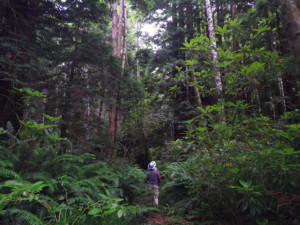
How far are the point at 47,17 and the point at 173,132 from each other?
9.05 m

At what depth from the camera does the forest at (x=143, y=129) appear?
125 inches

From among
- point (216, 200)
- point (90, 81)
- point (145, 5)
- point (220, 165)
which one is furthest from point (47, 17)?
point (216, 200)

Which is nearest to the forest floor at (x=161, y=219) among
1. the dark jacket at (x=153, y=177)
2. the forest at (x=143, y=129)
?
the forest at (x=143, y=129)

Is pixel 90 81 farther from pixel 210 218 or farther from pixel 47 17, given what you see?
pixel 210 218

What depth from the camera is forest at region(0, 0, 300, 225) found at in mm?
3186

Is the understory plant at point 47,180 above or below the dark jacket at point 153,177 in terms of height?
above

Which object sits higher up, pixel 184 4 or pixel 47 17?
pixel 184 4

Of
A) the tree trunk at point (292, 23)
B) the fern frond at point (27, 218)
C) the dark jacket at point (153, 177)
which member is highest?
the tree trunk at point (292, 23)

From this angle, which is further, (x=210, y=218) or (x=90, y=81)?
(x=90, y=81)

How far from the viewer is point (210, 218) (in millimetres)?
4348

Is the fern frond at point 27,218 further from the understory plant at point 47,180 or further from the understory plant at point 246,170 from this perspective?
the understory plant at point 246,170

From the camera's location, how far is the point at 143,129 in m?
11.4

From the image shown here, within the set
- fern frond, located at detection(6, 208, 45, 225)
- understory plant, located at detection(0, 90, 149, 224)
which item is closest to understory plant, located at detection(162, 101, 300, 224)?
understory plant, located at detection(0, 90, 149, 224)

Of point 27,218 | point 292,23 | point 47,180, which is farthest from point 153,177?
point 292,23
